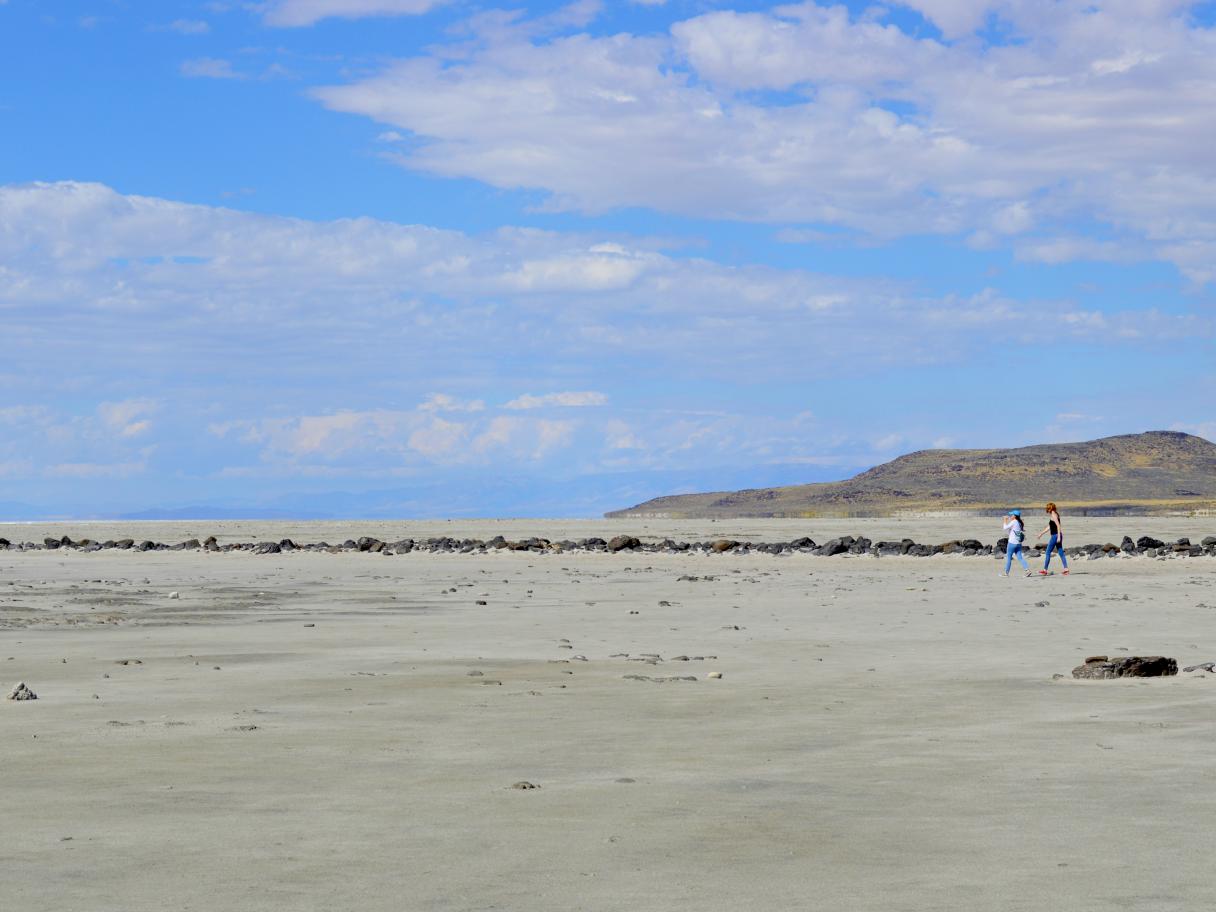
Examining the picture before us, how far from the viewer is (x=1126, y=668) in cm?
1362

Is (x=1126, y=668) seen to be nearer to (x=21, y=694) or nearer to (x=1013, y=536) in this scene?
(x=21, y=694)

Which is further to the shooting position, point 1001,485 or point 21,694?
point 1001,485

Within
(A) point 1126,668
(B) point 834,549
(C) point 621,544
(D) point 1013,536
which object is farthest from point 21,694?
(C) point 621,544

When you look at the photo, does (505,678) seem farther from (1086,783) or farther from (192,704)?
(1086,783)

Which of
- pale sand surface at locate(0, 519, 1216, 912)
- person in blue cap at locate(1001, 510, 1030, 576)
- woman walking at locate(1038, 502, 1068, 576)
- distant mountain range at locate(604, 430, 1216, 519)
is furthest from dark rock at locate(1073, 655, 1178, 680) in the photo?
distant mountain range at locate(604, 430, 1216, 519)

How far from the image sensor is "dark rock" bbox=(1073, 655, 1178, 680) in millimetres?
13625

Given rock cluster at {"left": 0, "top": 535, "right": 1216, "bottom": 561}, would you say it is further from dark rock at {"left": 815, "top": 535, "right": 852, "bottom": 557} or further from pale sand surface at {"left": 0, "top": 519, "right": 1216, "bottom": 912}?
pale sand surface at {"left": 0, "top": 519, "right": 1216, "bottom": 912}

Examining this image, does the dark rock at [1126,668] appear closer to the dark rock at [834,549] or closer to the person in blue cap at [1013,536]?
the person in blue cap at [1013,536]

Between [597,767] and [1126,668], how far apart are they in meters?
6.27

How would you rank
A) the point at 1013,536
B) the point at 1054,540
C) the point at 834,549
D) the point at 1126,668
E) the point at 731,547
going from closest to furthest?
the point at 1126,668 < the point at 1013,536 < the point at 1054,540 < the point at 834,549 < the point at 731,547

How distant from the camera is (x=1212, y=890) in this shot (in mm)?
6297

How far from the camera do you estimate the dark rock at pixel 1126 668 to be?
1362cm

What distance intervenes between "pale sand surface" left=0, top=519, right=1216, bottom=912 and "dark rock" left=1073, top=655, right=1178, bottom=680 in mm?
249

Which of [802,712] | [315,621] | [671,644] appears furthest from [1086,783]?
[315,621]
